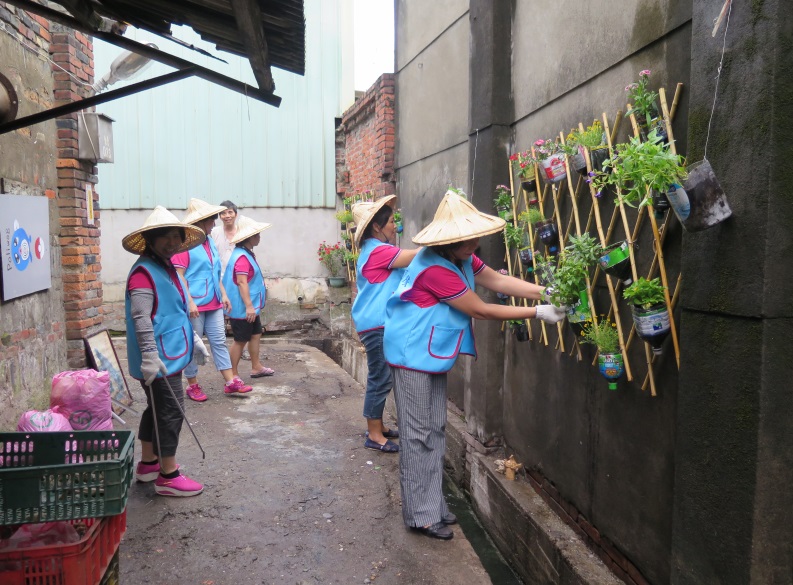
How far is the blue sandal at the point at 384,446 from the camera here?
5.05m

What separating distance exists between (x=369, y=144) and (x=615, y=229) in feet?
19.9

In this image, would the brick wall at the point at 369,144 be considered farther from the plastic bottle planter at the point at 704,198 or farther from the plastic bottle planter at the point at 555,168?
the plastic bottle planter at the point at 704,198

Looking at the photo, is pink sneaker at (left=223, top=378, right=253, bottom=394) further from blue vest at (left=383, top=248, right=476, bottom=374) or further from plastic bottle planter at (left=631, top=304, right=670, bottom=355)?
plastic bottle planter at (left=631, top=304, right=670, bottom=355)

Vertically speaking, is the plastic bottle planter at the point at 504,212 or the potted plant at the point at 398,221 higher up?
the potted plant at the point at 398,221

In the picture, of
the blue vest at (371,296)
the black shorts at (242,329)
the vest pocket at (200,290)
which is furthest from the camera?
the black shorts at (242,329)

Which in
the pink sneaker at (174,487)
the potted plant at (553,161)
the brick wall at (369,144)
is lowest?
the pink sneaker at (174,487)

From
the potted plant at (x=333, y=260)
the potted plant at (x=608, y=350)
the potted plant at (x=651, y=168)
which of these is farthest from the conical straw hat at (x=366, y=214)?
the potted plant at (x=333, y=260)

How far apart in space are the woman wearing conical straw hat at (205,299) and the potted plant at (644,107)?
4.14 meters

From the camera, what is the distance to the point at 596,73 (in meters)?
3.45

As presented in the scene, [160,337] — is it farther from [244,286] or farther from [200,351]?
[244,286]

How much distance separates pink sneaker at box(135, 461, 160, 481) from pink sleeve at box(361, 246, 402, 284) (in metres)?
1.95

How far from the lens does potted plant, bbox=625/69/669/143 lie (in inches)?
110

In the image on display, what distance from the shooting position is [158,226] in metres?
3.84

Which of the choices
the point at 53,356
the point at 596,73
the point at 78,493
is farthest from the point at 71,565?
the point at 53,356
